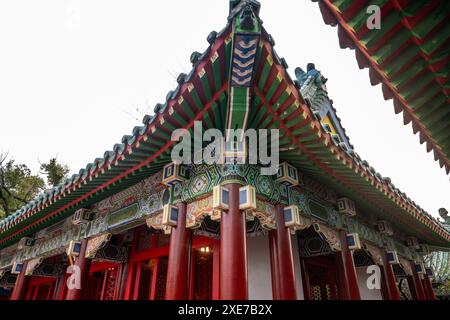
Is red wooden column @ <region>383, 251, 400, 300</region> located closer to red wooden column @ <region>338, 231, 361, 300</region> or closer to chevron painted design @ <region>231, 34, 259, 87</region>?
red wooden column @ <region>338, 231, 361, 300</region>

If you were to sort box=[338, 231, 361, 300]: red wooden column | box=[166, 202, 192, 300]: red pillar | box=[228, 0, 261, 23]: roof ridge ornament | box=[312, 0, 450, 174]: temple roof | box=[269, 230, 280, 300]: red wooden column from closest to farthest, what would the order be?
box=[312, 0, 450, 174]: temple roof
box=[228, 0, 261, 23]: roof ridge ornament
box=[166, 202, 192, 300]: red pillar
box=[269, 230, 280, 300]: red wooden column
box=[338, 231, 361, 300]: red wooden column

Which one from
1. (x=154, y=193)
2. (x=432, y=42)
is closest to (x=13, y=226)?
A: (x=154, y=193)

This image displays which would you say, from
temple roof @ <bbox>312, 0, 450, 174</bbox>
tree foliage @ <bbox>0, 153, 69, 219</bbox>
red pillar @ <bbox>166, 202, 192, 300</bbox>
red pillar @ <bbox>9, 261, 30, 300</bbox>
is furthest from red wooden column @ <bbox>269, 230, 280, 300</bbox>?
tree foliage @ <bbox>0, 153, 69, 219</bbox>

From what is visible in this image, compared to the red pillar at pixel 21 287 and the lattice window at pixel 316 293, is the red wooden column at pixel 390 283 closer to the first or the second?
the lattice window at pixel 316 293

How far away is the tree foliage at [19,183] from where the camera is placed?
16.5m

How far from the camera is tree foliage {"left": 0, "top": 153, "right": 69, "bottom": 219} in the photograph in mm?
16547

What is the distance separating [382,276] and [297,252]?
2.71m

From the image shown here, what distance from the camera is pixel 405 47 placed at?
Answer: 79.0 inches

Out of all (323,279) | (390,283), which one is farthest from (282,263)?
(323,279)

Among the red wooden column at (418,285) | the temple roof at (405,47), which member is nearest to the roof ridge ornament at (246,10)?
the temple roof at (405,47)

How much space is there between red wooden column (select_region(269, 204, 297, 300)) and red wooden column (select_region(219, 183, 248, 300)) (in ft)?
2.76

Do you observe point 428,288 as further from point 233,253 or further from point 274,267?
point 233,253

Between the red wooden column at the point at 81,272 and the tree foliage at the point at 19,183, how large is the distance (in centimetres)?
1310

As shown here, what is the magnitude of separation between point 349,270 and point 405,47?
4.39m
